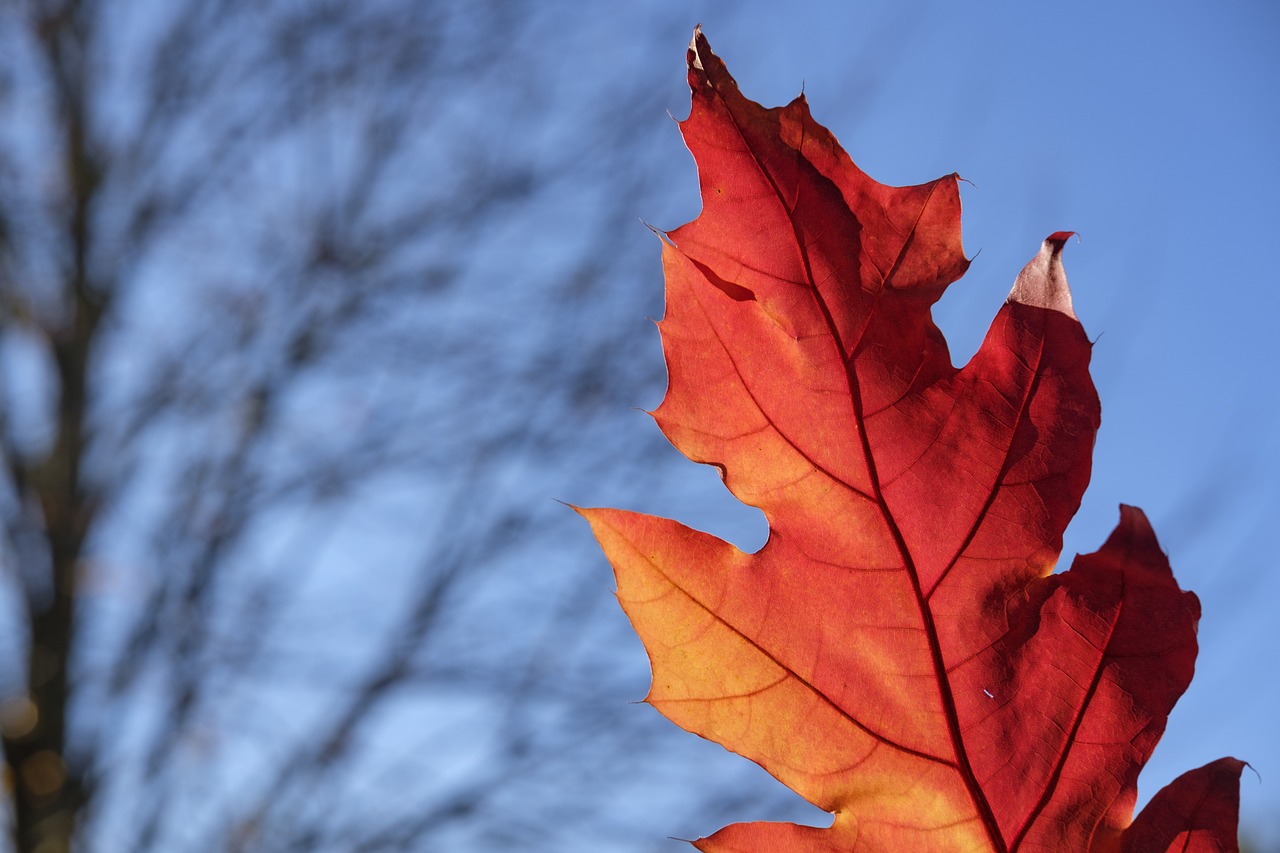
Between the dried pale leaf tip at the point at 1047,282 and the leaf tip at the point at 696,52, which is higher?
the leaf tip at the point at 696,52

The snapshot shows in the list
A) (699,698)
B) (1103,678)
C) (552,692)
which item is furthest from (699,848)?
(552,692)

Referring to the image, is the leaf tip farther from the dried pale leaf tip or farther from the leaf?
the dried pale leaf tip

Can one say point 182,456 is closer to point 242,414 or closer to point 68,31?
point 242,414

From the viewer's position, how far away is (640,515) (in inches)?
14.5

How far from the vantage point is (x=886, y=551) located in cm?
37

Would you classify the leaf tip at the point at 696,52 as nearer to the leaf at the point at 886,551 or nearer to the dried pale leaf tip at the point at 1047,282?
the leaf at the point at 886,551

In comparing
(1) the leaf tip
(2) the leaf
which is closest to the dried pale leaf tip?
(2) the leaf

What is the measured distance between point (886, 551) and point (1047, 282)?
12 cm

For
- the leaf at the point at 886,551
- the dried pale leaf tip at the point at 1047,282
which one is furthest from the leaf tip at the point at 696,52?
the dried pale leaf tip at the point at 1047,282

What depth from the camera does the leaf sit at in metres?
0.34

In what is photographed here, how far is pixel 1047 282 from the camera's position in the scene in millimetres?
333

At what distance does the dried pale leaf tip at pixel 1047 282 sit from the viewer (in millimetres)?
330

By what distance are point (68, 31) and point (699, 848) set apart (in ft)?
11.1

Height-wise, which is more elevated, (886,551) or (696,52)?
(696,52)
